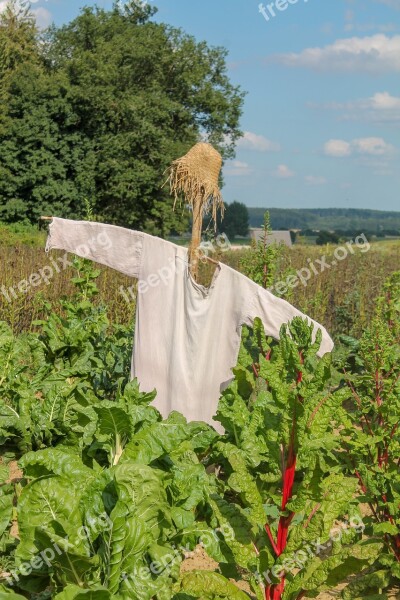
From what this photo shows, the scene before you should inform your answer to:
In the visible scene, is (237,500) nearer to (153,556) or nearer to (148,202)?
(153,556)

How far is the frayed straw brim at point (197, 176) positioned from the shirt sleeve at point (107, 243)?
1.60 ft

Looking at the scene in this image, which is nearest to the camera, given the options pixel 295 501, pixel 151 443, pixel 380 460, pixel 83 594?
pixel 83 594

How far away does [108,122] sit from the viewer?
39.6 m

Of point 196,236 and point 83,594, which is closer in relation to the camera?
point 83,594

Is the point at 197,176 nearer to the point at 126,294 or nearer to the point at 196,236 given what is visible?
the point at 196,236

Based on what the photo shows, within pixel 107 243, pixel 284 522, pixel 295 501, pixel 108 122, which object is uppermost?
pixel 108 122

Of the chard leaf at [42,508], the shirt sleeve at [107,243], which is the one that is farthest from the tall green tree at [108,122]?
the chard leaf at [42,508]

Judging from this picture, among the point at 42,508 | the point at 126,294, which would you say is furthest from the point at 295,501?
the point at 126,294

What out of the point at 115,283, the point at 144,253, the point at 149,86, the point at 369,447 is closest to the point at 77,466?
the point at 369,447

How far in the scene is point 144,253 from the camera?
598 cm

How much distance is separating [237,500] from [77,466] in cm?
171

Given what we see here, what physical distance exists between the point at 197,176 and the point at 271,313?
1029 mm

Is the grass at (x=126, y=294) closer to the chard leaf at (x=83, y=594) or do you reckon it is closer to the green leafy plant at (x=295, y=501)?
the green leafy plant at (x=295, y=501)

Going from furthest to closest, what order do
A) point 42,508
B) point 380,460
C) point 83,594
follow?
point 380,460
point 42,508
point 83,594
